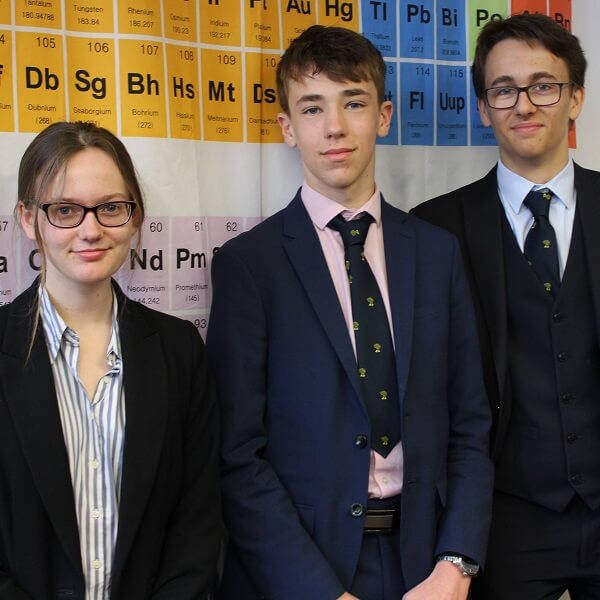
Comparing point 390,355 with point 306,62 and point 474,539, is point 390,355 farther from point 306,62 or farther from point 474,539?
point 306,62

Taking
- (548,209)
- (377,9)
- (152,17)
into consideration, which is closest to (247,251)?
(152,17)

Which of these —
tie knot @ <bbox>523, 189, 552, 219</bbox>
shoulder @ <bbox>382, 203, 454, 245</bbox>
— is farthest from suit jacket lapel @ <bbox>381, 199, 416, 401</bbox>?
tie knot @ <bbox>523, 189, 552, 219</bbox>

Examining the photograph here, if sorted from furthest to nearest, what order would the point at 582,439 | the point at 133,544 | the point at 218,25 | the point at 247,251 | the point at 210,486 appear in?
the point at 218,25
the point at 582,439
the point at 247,251
the point at 210,486
the point at 133,544

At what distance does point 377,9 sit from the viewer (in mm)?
2227

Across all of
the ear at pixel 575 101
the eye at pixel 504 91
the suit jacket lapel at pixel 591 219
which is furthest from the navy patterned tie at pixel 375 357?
the ear at pixel 575 101

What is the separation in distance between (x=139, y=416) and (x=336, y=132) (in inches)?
27.6

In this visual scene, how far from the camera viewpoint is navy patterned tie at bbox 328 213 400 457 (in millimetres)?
1693

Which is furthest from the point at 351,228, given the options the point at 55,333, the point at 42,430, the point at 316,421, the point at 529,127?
the point at 42,430

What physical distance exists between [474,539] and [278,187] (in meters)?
0.94

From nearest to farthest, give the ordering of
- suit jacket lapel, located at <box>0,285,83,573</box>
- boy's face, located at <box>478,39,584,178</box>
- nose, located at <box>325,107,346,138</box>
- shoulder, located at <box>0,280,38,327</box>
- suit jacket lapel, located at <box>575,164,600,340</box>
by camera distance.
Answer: suit jacket lapel, located at <box>0,285,83,573</box>, shoulder, located at <box>0,280,38,327</box>, nose, located at <box>325,107,346,138</box>, suit jacket lapel, located at <box>575,164,600,340</box>, boy's face, located at <box>478,39,584,178</box>

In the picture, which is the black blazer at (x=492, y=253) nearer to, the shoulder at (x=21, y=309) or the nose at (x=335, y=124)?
the nose at (x=335, y=124)

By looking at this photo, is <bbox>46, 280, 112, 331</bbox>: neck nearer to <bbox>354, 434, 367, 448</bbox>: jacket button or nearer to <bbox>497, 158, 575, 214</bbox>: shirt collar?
<bbox>354, 434, 367, 448</bbox>: jacket button

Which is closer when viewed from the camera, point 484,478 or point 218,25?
point 484,478

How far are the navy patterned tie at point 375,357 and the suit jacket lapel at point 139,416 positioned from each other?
1.30ft
